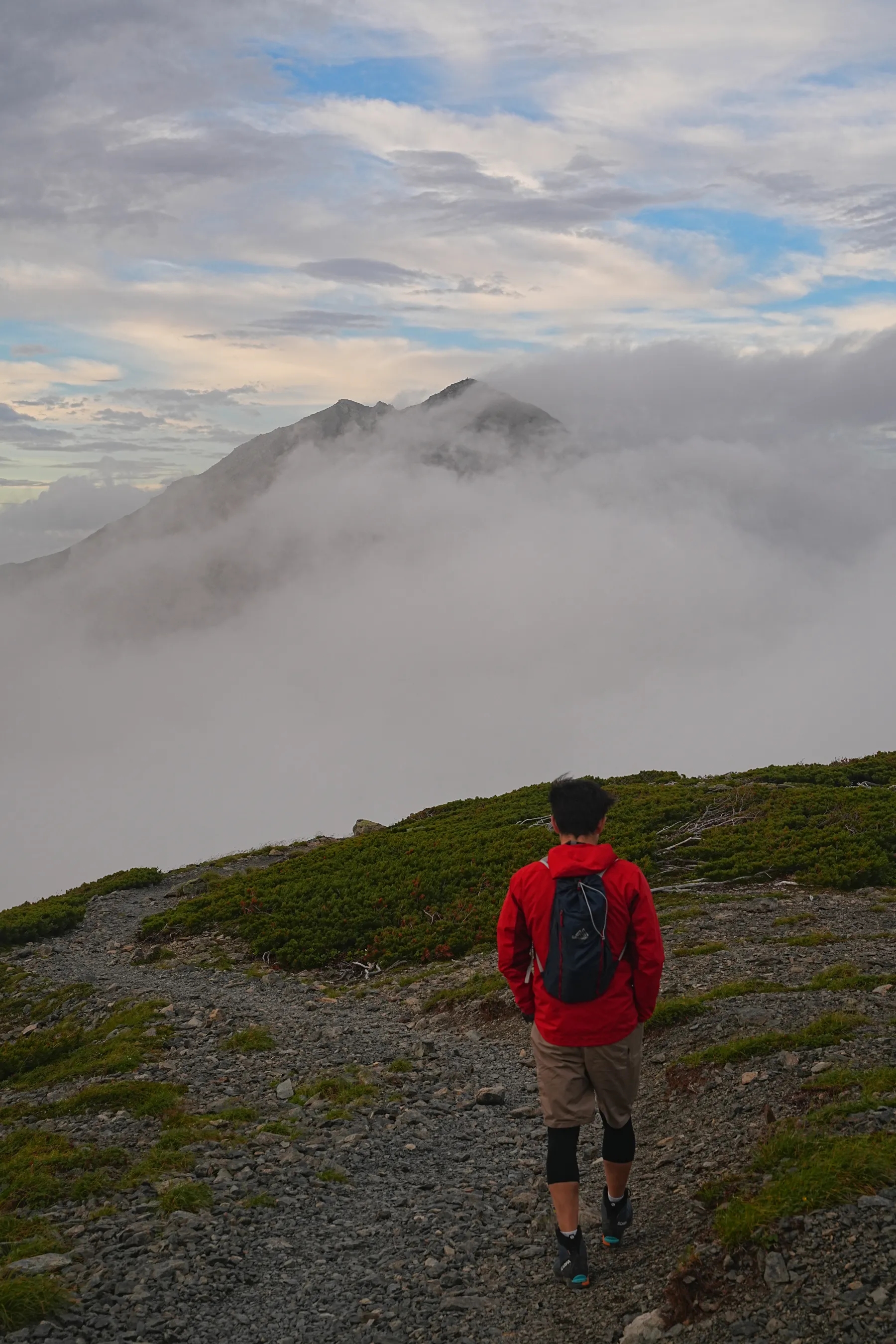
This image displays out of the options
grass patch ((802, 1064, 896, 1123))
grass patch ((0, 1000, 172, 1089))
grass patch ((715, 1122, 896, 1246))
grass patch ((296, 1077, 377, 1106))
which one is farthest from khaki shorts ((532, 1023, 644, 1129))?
grass patch ((0, 1000, 172, 1089))

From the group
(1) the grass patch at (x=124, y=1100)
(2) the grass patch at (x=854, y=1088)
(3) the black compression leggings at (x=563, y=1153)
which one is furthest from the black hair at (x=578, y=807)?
(1) the grass patch at (x=124, y=1100)

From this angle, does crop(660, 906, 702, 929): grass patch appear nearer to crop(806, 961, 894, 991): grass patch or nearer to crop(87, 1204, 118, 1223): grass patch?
crop(806, 961, 894, 991): grass patch

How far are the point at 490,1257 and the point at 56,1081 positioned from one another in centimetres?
913

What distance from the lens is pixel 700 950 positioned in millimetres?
16828

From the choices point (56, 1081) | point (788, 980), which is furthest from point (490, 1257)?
point (56, 1081)

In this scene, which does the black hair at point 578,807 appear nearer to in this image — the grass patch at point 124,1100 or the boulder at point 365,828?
the grass patch at point 124,1100

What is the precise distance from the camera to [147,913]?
3081 cm

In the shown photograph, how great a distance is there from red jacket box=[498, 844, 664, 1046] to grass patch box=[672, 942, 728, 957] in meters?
10.6

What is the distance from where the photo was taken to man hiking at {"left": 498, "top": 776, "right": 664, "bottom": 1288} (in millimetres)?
6668

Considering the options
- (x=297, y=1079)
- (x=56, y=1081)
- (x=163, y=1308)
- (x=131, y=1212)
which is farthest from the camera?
(x=56, y=1081)

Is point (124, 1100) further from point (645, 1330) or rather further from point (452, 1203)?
point (645, 1330)

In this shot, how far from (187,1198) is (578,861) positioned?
570cm

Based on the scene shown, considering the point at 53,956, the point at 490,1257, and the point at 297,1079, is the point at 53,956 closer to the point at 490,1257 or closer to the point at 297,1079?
the point at 297,1079

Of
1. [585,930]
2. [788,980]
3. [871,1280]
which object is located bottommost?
[788,980]
